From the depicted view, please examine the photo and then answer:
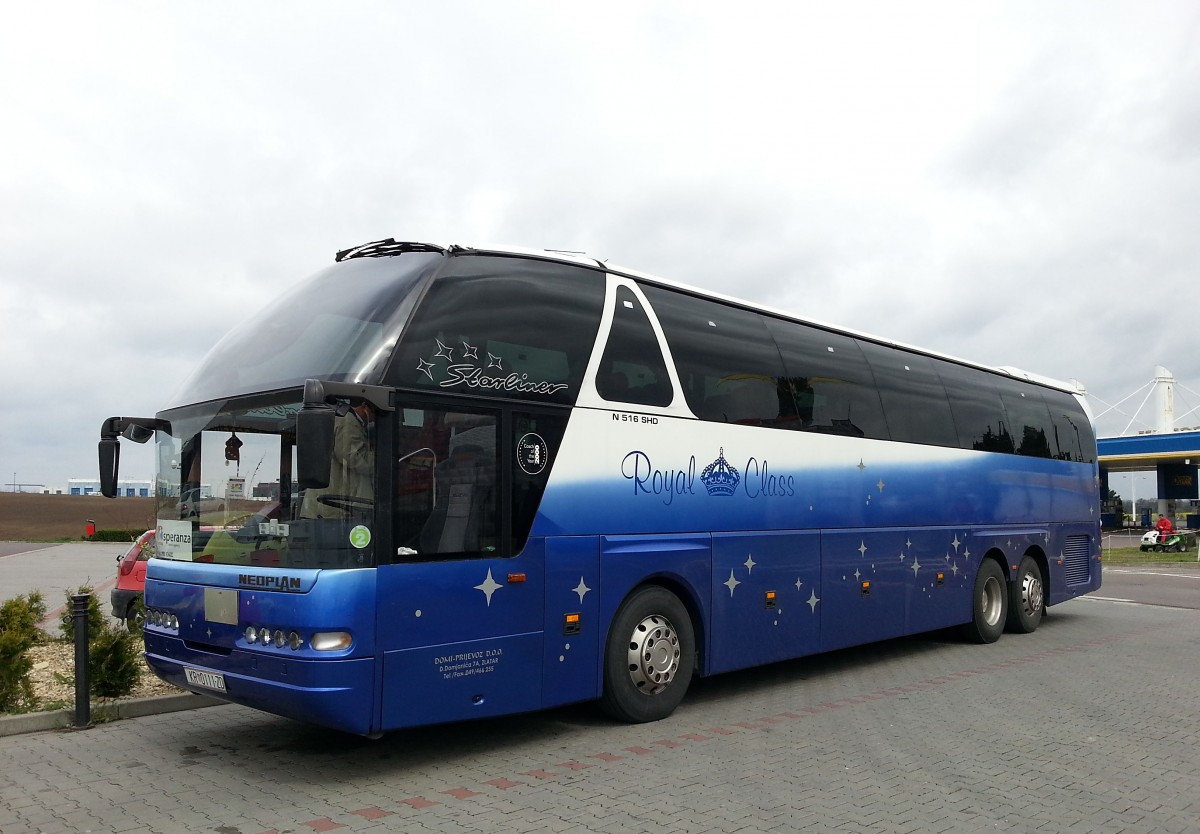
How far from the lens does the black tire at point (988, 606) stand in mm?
12867

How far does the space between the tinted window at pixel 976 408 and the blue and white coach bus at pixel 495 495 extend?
9.23 feet

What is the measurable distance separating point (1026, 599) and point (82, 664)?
12151mm

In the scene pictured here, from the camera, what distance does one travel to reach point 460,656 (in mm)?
6504

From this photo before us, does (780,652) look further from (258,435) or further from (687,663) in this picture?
(258,435)

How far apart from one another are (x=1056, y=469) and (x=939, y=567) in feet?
14.1

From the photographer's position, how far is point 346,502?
6090 mm

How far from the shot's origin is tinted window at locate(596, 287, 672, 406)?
777 cm

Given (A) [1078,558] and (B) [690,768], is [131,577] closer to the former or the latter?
(B) [690,768]

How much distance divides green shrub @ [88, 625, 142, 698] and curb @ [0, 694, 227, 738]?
15 cm

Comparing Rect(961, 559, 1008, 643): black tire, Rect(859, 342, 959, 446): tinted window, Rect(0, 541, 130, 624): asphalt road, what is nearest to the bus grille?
Rect(961, 559, 1008, 643): black tire

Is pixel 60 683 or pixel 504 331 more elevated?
pixel 504 331

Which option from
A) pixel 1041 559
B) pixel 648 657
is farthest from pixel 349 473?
pixel 1041 559

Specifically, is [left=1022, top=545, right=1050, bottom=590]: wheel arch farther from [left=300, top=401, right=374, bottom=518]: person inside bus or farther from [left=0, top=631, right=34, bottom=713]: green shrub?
[left=0, top=631, right=34, bottom=713]: green shrub

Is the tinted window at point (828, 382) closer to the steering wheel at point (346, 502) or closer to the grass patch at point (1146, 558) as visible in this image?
the steering wheel at point (346, 502)
